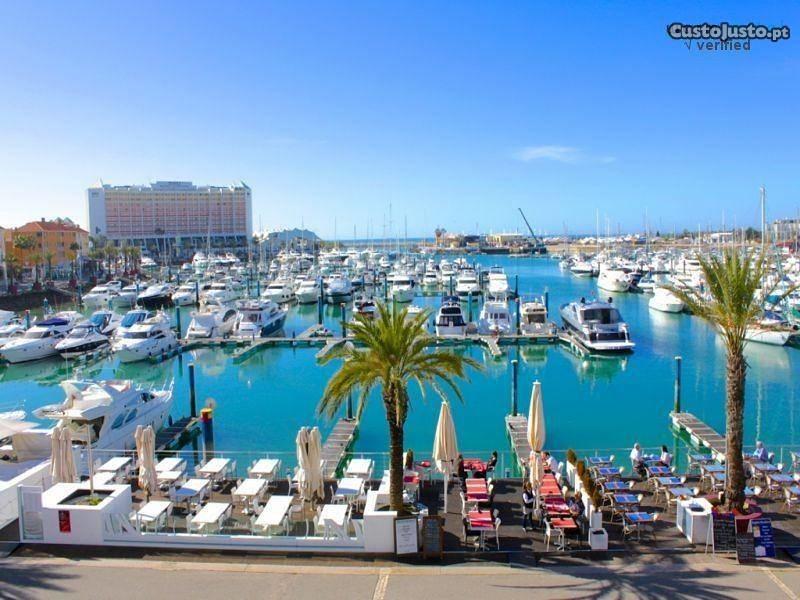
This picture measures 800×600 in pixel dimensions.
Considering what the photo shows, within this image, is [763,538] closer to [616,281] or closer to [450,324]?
[450,324]

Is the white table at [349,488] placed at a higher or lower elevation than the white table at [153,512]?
lower

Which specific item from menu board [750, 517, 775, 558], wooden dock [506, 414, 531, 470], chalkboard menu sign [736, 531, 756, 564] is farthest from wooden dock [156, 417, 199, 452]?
menu board [750, 517, 775, 558]

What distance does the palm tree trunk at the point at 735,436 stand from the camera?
1422 centimetres

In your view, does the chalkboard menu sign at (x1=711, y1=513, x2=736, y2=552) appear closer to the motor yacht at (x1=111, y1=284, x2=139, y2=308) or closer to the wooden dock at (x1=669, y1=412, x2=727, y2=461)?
the wooden dock at (x1=669, y1=412, x2=727, y2=461)

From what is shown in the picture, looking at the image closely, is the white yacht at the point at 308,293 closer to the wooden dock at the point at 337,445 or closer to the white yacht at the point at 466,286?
the white yacht at the point at 466,286

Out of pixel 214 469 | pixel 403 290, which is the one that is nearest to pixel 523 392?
pixel 214 469

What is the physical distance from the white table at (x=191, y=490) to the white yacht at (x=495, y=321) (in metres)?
33.6

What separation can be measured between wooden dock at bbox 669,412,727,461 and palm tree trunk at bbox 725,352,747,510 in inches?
239

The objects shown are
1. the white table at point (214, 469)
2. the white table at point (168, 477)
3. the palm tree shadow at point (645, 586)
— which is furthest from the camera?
the white table at point (214, 469)

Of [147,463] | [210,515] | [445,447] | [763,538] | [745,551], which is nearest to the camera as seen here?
[745,551]

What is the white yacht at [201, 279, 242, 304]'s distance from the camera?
70219 millimetres

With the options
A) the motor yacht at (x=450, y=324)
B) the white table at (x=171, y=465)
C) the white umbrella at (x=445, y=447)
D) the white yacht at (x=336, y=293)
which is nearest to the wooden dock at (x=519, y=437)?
the white umbrella at (x=445, y=447)

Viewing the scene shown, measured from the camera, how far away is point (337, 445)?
23.3m

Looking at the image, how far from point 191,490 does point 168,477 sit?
162cm
